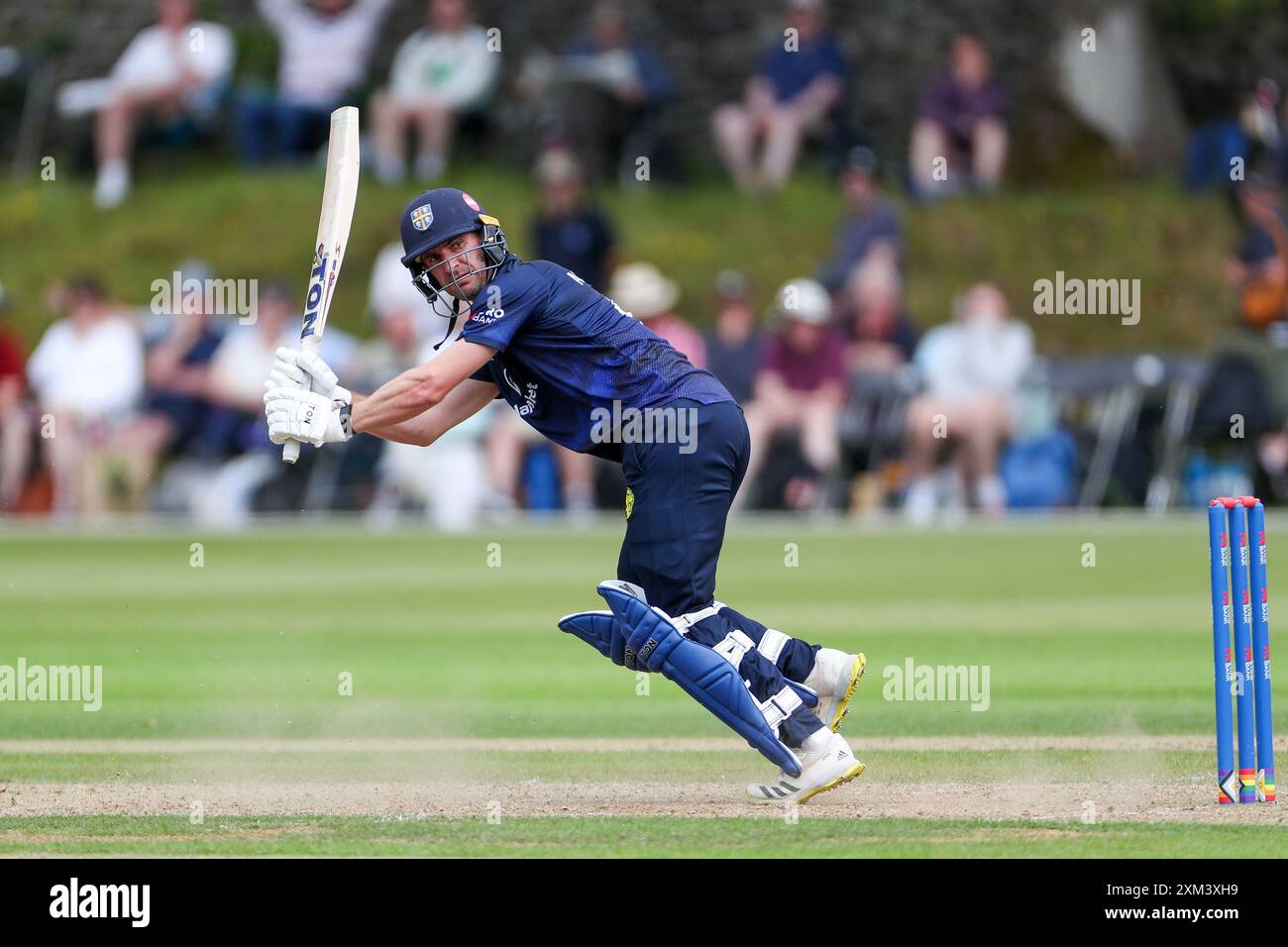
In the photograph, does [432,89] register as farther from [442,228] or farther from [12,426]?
[442,228]

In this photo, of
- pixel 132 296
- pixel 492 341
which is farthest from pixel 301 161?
pixel 492 341

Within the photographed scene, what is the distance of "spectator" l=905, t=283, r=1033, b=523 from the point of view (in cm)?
1727

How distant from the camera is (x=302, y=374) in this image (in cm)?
725

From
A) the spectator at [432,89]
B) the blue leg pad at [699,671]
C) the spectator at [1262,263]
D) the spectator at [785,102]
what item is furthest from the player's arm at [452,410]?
the spectator at [432,89]

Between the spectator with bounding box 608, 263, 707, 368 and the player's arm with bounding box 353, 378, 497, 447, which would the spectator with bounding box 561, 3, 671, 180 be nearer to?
the spectator with bounding box 608, 263, 707, 368

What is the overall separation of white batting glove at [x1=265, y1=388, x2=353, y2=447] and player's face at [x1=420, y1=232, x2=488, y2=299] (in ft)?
1.88

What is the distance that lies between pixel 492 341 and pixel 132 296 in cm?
1548

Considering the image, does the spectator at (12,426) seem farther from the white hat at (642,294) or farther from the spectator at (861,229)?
the spectator at (861,229)

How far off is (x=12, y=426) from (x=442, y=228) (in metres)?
12.1

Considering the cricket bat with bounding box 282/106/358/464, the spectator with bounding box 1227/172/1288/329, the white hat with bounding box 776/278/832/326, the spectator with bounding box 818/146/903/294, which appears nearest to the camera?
the cricket bat with bounding box 282/106/358/464

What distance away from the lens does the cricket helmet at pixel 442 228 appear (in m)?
7.21

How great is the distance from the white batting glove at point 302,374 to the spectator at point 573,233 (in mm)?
10980

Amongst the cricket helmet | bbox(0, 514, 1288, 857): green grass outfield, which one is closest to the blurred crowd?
bbox(0, 514, 1288, 857): green grass outfield
